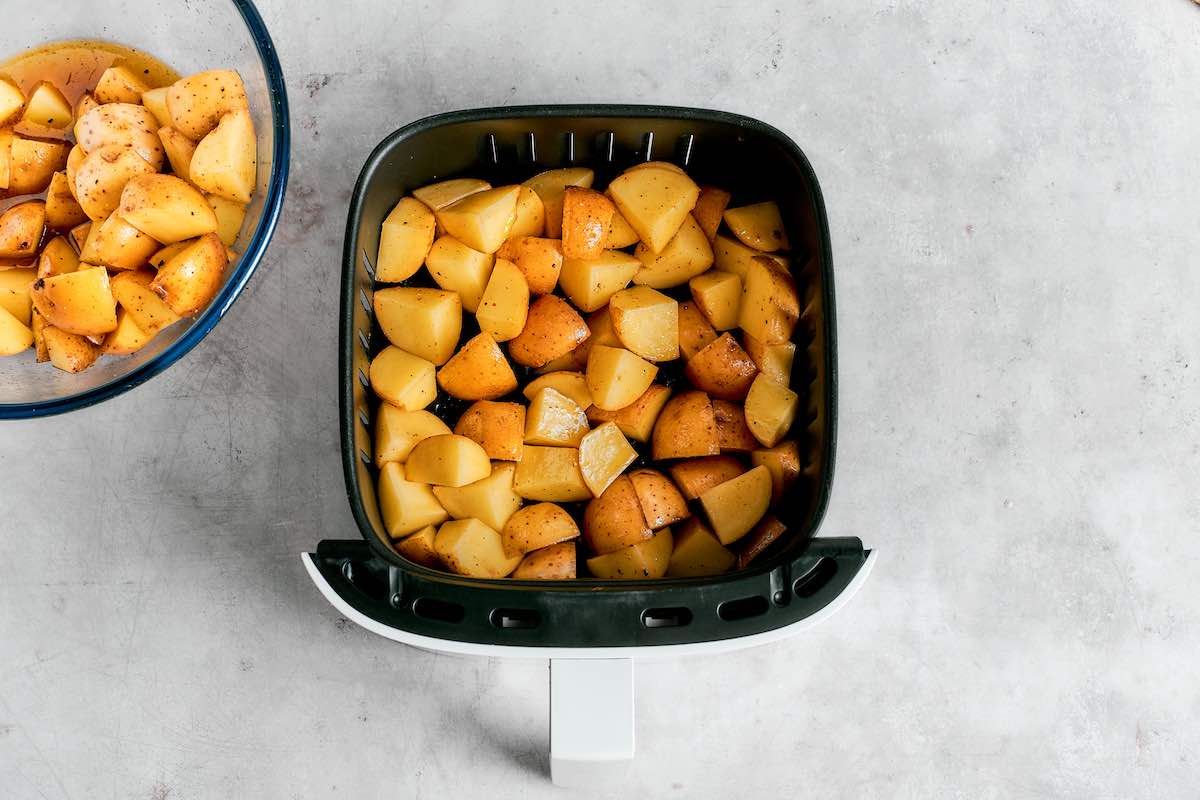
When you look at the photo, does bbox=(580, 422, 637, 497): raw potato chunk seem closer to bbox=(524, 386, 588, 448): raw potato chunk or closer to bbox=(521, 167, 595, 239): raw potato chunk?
bbox=(524, 386, 588, 448): raw potato chunk

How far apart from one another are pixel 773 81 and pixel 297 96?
511 mm

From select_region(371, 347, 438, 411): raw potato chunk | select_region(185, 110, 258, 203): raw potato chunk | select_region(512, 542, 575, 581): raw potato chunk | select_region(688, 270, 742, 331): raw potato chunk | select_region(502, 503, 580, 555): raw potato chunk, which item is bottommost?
select_region(512, 542, 575, 581): raw potato chunk

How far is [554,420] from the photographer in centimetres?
84

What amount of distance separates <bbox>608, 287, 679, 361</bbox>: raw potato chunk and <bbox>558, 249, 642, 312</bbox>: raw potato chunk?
0.04 ft

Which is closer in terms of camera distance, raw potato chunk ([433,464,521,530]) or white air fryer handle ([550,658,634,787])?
white air fryer handle ([550,658,634,787])

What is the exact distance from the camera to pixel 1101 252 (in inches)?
39.0

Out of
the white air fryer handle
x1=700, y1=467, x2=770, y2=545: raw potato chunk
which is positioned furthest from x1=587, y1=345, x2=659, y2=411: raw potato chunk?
the white air fryer handle

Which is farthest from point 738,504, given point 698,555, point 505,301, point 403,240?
point 403,240

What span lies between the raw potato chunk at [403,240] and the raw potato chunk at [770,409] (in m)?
0.33

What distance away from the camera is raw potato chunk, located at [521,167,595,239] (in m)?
0.86

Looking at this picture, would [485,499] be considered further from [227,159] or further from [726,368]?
[227,159]

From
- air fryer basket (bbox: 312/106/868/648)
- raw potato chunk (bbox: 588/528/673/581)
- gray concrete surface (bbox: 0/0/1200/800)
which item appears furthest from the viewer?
gray concrete surface (bbox: 0/0/1200/800)

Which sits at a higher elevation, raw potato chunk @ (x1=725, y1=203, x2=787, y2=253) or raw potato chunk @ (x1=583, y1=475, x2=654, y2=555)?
raw potato chunk @ (x1=725, y1=203, x2=787, y2=253)

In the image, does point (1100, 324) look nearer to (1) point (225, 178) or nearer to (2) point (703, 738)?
(2) point (703, 738)
